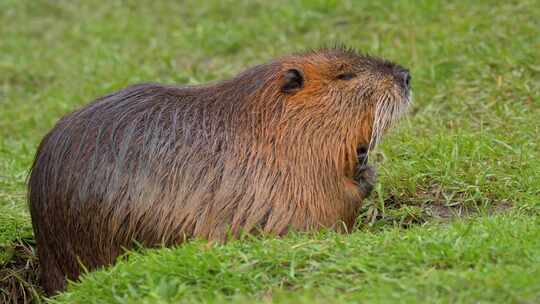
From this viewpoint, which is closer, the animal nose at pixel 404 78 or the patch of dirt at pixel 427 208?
the patch of dirt at pixel 427 208

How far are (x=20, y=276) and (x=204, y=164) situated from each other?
122 cm

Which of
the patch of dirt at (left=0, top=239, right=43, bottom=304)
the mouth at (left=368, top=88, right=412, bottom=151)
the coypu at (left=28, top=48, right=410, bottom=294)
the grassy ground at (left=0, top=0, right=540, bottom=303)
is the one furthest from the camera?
the patch of dirt at (left=0, top=239, right=43, bottom=304)

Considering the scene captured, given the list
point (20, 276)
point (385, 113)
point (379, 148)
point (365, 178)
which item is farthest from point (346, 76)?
point (20, 276)

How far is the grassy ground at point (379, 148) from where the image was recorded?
12.5 ft

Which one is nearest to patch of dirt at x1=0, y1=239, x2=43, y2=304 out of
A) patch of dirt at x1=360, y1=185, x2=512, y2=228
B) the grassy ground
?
the grassy ground

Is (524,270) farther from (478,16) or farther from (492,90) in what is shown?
(478,16)

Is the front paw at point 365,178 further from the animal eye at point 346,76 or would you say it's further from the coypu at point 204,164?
the animal eye at point 346,76

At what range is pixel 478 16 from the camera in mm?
7574

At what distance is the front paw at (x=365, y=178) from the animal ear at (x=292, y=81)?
478 mm

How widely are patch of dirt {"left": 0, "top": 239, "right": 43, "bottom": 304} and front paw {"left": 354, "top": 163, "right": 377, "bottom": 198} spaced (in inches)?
63.9

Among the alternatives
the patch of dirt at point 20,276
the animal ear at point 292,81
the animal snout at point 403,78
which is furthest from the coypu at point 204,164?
the patch of dirt at point 20,276

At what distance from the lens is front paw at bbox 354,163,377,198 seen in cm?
478

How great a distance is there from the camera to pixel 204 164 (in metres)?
4.46

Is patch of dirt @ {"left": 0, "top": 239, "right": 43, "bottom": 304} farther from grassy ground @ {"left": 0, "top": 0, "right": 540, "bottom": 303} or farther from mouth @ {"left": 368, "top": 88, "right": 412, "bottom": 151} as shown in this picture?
mouth @ {"left": 368, "top": 88, "right": 412, "bottom": 151}
